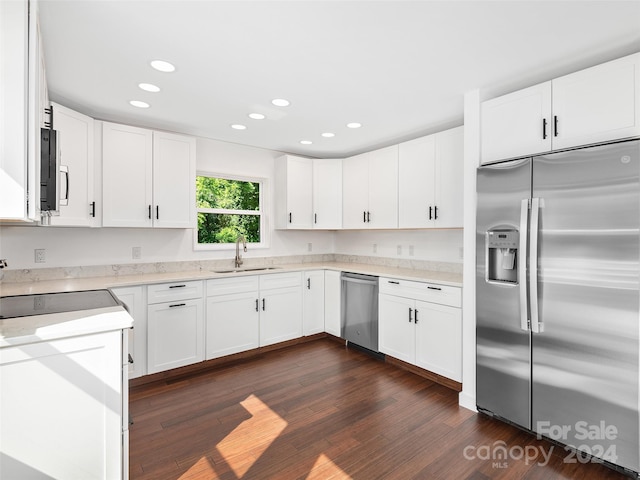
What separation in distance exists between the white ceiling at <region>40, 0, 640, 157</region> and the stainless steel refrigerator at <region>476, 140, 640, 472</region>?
2.14 feet

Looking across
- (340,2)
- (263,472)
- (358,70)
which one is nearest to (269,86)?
(358,70)

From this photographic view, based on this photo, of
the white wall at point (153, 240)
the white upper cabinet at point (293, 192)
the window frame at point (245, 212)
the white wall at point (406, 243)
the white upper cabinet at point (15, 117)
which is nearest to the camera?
the white upper cabinet at point (15, 117)

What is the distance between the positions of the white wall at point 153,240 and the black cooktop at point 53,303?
3.25ft

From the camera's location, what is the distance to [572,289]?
2016 millimetres

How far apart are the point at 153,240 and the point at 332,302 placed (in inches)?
85.0

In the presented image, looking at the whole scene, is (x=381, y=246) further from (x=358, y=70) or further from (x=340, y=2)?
(x=340, y=2)

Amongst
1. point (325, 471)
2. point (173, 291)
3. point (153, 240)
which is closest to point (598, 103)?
point (325, 471)

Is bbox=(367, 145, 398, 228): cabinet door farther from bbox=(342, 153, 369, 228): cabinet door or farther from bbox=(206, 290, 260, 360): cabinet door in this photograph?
bbox=(206, 290, 260, 360): cabinet door

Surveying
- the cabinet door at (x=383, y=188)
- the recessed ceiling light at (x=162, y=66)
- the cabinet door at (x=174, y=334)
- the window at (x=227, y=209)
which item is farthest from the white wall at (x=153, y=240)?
the recessed ceiling light at (x=162, y=66)

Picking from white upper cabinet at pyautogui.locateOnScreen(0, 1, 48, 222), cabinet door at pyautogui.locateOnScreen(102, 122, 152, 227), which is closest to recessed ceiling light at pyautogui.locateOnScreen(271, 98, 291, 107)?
cabinet door at pyautogui.locateOnScreen(102, 122, 152, 227)

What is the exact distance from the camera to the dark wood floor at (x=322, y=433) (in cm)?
194

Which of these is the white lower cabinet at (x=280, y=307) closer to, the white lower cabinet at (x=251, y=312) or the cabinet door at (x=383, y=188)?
the white lower cabinet at (x=251, y=312)

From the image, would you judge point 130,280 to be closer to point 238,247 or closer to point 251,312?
point 251,312

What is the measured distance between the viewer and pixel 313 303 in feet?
13.9
